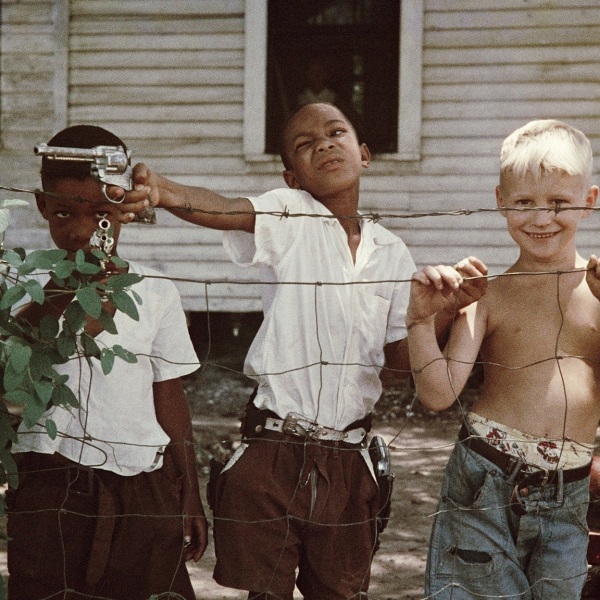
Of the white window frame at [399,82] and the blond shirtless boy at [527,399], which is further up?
the white window frame at [399,82]

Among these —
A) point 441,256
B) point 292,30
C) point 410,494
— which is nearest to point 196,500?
point 410,494

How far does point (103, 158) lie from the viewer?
6.23 ft

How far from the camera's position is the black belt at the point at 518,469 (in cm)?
223

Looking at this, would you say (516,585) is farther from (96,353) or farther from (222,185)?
(222,185)

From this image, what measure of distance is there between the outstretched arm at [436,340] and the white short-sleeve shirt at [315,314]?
21cm

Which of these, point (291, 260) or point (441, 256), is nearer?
point (291, 260)

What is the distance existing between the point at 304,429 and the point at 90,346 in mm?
618

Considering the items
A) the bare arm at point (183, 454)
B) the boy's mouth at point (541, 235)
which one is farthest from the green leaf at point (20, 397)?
the boy's mouth at point (541, 235)

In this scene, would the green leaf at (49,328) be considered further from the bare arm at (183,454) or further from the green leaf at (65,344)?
the bare arm at (183,454)

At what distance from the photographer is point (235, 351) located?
8.30 meters

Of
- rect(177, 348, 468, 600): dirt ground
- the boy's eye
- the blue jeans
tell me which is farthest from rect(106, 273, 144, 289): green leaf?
the blue jeans

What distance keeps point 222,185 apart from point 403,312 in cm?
504

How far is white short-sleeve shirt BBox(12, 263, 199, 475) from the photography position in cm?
234

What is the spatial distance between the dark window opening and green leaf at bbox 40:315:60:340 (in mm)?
5476
